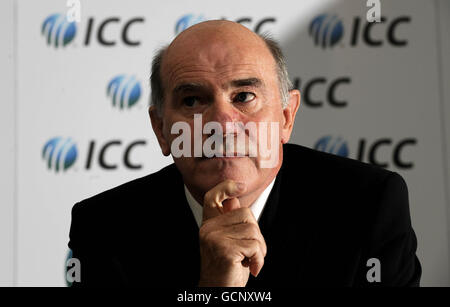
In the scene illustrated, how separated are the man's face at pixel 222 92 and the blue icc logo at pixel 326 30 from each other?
1.30 metres

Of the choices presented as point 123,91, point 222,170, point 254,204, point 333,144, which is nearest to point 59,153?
point 123,91

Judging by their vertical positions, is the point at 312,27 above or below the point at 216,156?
above

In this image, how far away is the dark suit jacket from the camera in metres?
1.26

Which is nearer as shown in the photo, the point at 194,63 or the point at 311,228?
the point at 194,63

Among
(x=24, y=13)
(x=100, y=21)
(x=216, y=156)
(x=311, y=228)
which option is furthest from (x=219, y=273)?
(x=24, y=13)

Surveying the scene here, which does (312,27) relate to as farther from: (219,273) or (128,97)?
(219,273)

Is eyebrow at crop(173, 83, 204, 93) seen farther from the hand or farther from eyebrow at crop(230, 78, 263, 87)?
the hand

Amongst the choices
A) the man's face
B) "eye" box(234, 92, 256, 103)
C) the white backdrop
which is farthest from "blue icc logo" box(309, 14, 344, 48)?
"eye" box(234, 92, 256, 103)

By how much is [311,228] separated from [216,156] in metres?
0.32

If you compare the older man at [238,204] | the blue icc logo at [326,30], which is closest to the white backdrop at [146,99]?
the blue icc logo at [326,30]

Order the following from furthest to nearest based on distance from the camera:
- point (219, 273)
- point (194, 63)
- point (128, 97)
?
point (128, 97)
point (194, 63)
point (219, 273)

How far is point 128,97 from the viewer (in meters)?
2.42

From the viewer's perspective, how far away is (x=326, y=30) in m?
2.51

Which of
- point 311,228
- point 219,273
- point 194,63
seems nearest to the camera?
point 219,273
